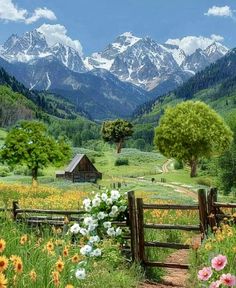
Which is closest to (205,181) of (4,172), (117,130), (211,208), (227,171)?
(227,171)

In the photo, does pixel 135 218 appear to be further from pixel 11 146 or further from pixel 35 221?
pixel 11 146

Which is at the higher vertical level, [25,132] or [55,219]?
[25,132]

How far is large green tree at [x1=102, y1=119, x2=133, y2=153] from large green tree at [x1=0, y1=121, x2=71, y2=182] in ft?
264

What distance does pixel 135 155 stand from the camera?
13450 cm

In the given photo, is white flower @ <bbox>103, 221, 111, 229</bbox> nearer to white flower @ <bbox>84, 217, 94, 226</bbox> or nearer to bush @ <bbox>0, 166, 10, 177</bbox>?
white flower @ <bbox>84, 217, 94, 226</bbox>

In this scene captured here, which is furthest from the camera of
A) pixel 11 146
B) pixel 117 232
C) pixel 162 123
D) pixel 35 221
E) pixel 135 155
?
pixel 135 155

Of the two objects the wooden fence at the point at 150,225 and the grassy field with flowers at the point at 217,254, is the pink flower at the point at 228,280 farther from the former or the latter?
the wooden fence at the point at 150,225

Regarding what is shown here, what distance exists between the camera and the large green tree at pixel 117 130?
143 m

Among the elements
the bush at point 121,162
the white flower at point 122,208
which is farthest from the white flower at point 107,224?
the bush at point 121,162

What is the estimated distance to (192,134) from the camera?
267 ft

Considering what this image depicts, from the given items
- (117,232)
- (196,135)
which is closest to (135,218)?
(117,232)

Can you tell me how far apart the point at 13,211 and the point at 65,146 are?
53523mm

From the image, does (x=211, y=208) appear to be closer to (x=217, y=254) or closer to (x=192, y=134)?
(x=217, y=254)

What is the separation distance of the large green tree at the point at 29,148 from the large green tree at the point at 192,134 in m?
26.1
